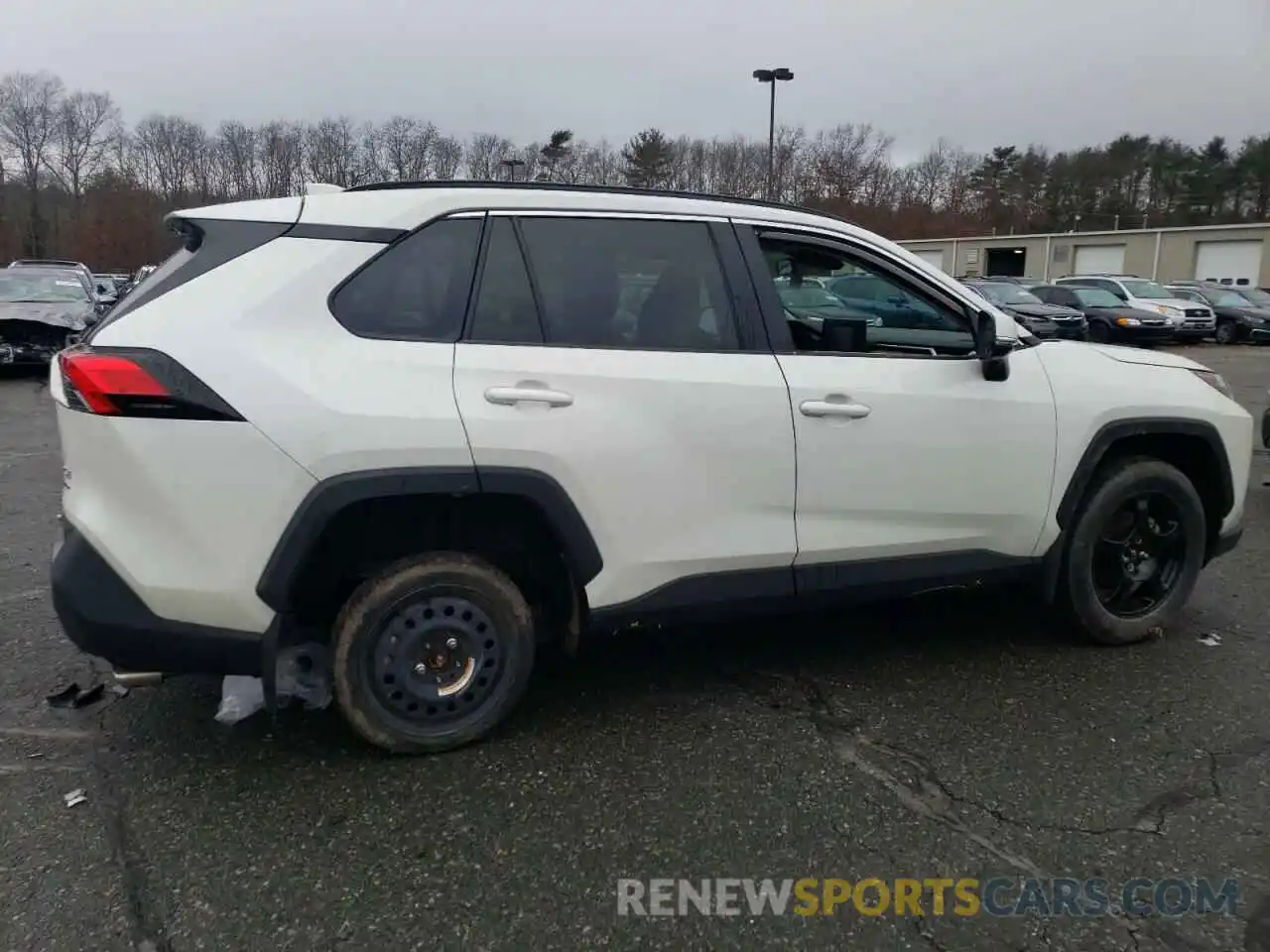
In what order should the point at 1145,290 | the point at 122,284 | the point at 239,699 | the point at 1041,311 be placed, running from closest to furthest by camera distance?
the point at 239,699 → the point at 1041,311 → the point at 122,284 → the point at 1145,290

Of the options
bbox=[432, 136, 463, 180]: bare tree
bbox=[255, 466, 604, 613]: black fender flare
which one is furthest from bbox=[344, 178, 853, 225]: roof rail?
bbox=[432, 136, 463, 180]: bare tree

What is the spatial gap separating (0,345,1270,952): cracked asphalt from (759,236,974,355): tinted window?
1.32 metres

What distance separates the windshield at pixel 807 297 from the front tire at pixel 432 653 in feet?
4.71

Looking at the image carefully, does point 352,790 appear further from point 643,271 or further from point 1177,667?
point 1177,667

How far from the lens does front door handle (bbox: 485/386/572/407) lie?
113 inches

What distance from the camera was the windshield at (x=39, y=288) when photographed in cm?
1383

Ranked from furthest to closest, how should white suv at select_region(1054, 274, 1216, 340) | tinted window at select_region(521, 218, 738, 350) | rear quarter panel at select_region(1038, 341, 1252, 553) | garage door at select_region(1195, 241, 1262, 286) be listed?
garage door at select_region(1195, 241, 1262, 286) → white suv at select_region(1054, 274, 1216, 340) → rear quarter panel at select_region(1038, 341, 1252, 553) → tinted window at select_region(521, 218, 738, 350)

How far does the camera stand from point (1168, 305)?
23.5 meters

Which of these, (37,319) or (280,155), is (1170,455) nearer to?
(37,319)

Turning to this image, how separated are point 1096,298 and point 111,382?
81.2 ft

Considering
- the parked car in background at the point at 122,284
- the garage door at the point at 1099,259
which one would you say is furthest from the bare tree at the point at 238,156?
the garage door at the point at 1099,259

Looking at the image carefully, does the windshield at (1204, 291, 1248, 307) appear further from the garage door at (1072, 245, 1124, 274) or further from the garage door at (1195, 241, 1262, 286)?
the garage door at (1072, 245, 1124, 274)

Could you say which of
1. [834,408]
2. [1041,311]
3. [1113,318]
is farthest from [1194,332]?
[834,408]

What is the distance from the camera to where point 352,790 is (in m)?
2.88
